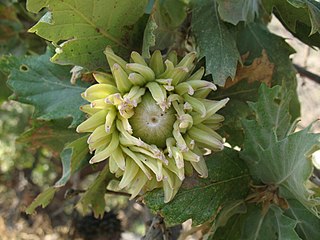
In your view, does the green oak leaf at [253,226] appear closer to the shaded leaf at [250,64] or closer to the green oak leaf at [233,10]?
the shaded leaf at [250,64]

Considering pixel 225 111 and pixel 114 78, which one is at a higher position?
pixel 114 78

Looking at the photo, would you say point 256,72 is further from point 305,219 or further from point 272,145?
point 305,219

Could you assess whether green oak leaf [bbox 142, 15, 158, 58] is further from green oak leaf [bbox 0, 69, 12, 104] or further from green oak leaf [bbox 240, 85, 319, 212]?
green oak leaf [bbox 0, 69, 12, 104]

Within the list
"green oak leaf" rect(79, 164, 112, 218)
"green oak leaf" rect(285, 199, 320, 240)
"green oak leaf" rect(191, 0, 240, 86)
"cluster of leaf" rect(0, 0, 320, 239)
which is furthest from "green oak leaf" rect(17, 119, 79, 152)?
"green oak leaf" rect(285, 199, 320, 240)

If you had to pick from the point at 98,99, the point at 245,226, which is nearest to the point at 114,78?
the point at 98,99

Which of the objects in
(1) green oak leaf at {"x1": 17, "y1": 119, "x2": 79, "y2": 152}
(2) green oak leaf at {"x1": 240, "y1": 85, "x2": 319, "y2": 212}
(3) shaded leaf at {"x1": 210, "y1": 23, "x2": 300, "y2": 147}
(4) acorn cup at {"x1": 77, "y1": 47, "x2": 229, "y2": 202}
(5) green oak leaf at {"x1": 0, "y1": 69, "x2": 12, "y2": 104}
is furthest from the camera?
(5) green oak leaf at {"x1": 0, "y1": 69, "x2": 12, "y2": 104}

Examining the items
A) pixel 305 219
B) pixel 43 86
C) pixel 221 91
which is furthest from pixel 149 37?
pixel 305 219

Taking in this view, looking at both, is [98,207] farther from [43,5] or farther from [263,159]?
[43,5]
